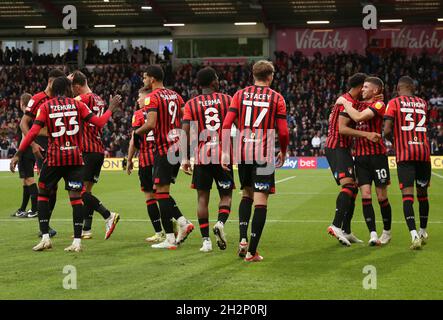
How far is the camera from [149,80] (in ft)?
33.5

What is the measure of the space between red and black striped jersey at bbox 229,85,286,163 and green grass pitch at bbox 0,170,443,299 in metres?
1.27

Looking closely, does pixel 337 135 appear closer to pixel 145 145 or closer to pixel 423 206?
pixel 423 206

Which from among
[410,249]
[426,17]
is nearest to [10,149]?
[426,17]

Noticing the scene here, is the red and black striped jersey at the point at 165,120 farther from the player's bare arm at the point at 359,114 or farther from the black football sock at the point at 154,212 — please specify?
the player's bare arm at the point at 359,114

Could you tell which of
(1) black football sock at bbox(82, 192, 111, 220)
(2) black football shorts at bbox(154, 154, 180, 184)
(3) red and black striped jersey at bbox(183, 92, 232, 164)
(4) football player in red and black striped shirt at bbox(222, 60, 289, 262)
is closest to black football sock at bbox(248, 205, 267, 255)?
(4) football player in red and black striped shirt at bbox(222, 60, 289, 262)

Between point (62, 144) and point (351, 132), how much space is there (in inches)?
146

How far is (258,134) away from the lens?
9000mm

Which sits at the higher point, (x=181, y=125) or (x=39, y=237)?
(x=181, y=125)

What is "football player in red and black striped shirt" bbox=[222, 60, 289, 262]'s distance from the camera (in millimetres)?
8906

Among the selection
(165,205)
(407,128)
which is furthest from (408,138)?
(165,205)

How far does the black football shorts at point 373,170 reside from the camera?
34.1ft

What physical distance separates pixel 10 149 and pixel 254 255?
31200 mm

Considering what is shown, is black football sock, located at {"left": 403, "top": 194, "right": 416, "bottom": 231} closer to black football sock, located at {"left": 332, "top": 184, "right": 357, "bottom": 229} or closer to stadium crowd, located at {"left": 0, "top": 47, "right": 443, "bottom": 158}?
black football sock, located at {"left": 332, "top": 184, "right": 357, "bottom": 229}
